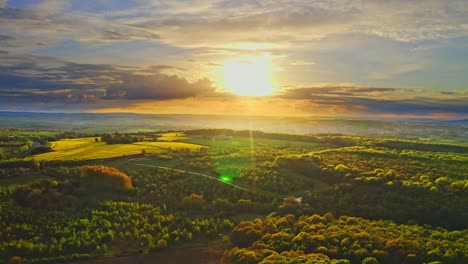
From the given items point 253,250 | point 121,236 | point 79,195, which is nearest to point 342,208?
point 253,250

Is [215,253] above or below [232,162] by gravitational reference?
below

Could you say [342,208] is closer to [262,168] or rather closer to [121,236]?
[262,168]

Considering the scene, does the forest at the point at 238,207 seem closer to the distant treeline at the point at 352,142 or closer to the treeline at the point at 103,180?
the treeline at the point at 103,180

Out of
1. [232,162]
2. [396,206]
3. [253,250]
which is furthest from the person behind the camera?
[232,162]

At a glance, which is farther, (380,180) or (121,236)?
(380,180)

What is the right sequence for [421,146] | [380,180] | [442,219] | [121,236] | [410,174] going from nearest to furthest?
1. [121,236]
2. [442,219]
3. [380,180]
4. [410,174]
5. [421,146]

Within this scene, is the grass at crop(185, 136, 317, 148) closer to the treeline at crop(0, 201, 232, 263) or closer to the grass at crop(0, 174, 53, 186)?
the grass at crop(0, 174, 53, 186)
